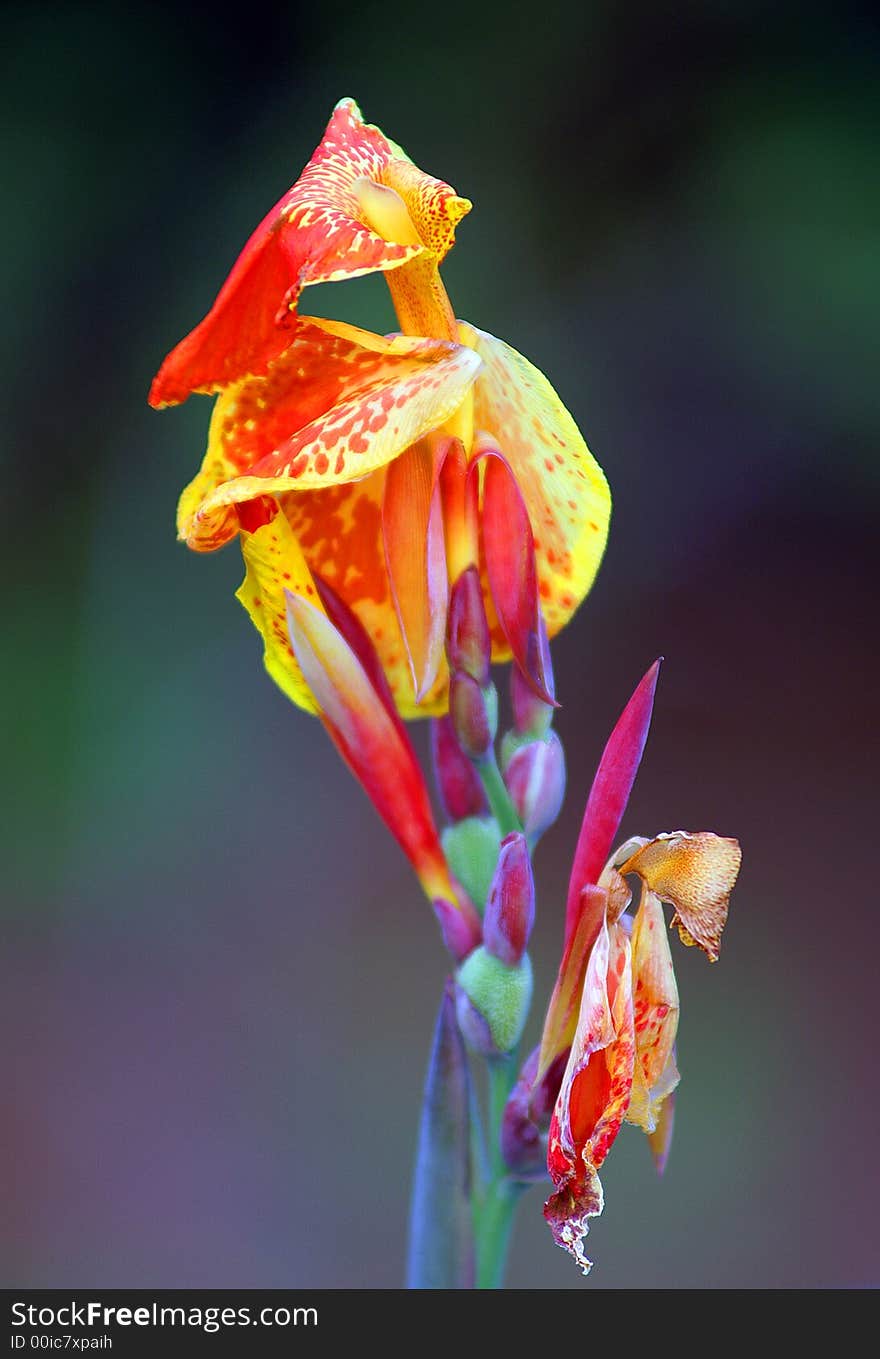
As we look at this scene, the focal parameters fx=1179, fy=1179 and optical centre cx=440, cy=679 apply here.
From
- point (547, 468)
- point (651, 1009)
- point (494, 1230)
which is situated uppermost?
point (547, 468)

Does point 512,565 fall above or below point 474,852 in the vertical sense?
above

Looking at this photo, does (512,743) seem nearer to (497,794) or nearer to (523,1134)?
(497,794)

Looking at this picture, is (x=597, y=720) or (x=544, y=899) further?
(x=597, y=720)

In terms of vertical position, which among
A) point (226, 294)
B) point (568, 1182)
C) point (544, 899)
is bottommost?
point (544, 899)

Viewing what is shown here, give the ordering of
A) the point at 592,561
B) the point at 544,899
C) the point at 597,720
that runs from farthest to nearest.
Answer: the point at 597,720 → the point at 544,899 → the point at 592,561

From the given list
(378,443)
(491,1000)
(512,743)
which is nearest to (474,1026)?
(491,1000)
